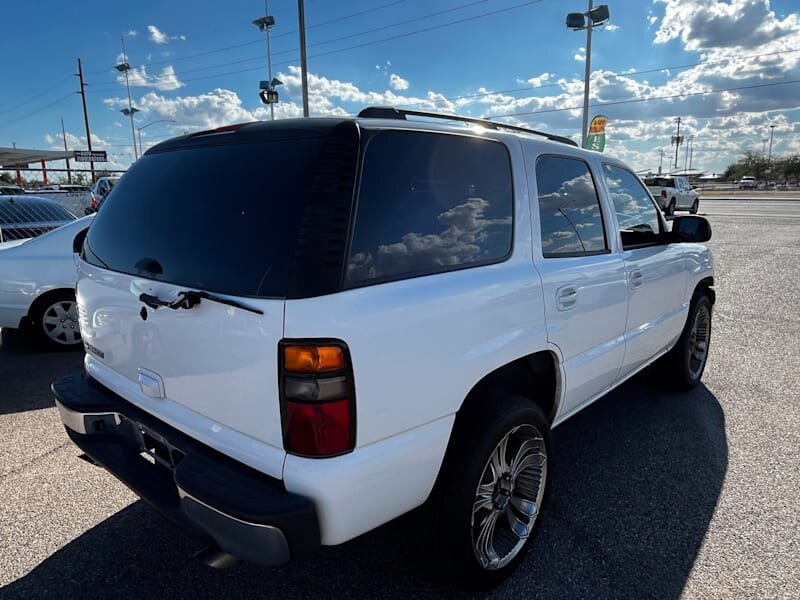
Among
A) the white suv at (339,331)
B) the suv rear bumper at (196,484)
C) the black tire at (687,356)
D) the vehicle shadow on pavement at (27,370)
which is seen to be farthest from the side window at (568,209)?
the vehicle shadow on pavement at (27,370)

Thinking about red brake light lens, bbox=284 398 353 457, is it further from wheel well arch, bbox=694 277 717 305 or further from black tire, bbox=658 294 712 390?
wheel well arch, bbox=694 277 717 305

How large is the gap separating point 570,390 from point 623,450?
3.45 ft

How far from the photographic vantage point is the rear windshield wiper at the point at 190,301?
169 cm

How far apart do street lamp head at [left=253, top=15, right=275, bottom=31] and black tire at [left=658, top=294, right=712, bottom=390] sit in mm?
28085

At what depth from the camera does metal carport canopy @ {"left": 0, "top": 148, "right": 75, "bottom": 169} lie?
113 ft

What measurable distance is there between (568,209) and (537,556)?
5.55 ft

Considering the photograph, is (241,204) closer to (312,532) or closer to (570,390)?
(312,532)

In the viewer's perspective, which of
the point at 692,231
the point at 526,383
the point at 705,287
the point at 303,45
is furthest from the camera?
the point at 303,45

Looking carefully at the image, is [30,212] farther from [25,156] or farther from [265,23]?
[25,156]

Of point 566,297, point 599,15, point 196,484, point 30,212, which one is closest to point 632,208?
point 566,297

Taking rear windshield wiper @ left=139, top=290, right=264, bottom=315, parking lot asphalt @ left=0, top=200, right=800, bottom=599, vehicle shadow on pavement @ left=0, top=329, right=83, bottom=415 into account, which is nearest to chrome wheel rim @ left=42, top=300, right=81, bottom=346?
vehicle shadow on pavement @ left=0, top=329, right=83, bottom=415

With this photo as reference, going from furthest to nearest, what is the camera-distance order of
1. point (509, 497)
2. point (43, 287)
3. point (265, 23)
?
point (265, 23)
point (43, 287)
point (509, 497)

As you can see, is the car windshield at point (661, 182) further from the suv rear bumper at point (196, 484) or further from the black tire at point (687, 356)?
the suv rear bumper at point (196, 484)

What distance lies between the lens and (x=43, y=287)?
529 centimetres
